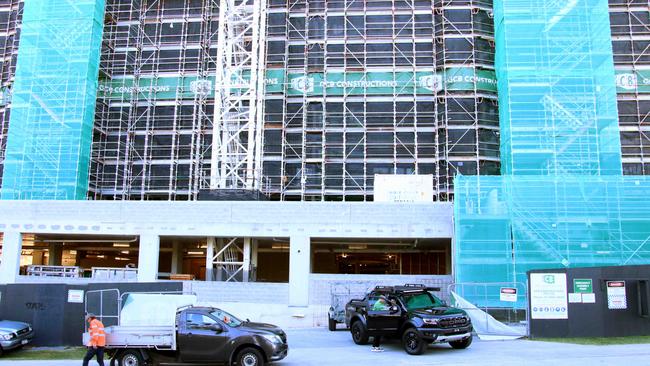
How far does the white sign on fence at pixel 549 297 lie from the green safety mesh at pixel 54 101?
2575 centimetres

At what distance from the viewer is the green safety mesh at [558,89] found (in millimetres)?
30297

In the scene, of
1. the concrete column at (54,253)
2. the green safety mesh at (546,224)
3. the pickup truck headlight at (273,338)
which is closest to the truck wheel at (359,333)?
the pickup truck headlight at (273,338)

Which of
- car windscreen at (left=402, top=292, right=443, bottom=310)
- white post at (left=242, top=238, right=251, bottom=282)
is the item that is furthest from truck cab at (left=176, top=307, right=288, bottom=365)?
white post at (left=242, top=238, right=251, bottom=282)

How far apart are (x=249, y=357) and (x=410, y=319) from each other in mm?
4623

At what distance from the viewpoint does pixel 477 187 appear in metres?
26.8

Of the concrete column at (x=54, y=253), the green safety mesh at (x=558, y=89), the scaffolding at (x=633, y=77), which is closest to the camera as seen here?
the green safety mesh at (x=558, y=89)

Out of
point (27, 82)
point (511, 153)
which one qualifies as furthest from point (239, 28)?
point (511, 153)

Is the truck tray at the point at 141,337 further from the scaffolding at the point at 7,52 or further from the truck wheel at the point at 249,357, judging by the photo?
the scaffolding at the point at 7,52

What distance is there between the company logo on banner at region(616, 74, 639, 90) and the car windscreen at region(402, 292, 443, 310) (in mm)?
24368

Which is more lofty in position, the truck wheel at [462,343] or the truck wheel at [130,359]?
the truck wheel at [462,343]

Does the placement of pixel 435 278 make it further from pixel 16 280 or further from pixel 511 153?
pixel 16 280

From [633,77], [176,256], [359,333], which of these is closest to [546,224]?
[359,333]

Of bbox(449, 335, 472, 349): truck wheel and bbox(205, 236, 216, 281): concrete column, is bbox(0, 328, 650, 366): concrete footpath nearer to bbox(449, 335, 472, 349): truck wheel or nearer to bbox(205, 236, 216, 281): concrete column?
bbox(449, 335, 472, 349): truck wheel

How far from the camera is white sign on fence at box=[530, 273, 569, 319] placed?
56.5 ft
